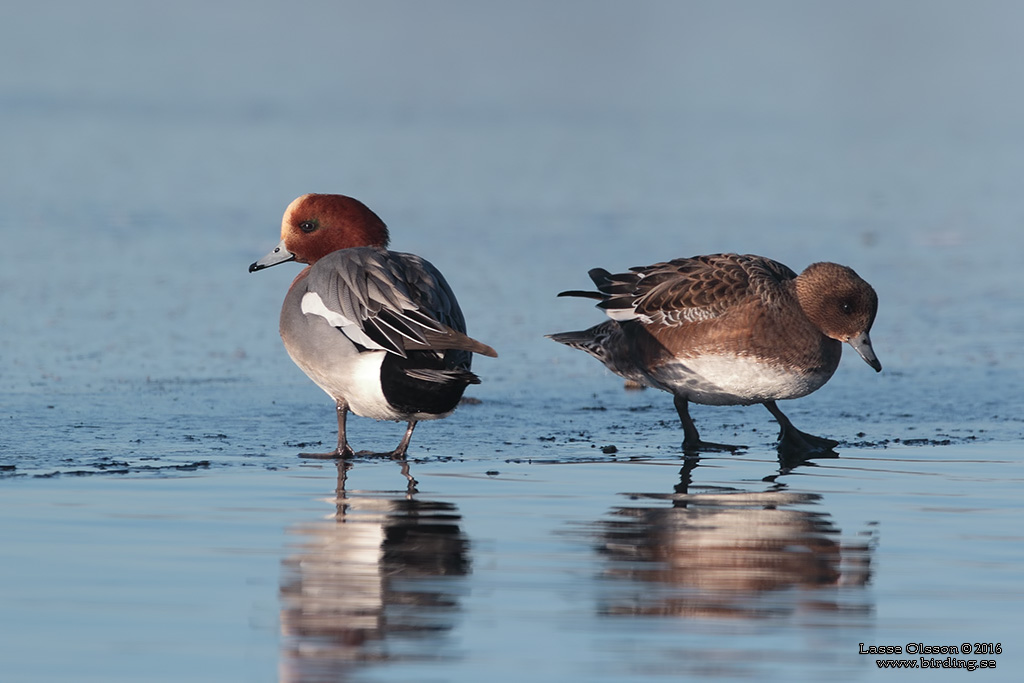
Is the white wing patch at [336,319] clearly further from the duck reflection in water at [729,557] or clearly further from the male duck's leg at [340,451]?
the duck reflection in water at [729,557]

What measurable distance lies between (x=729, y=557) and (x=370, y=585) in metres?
1.19

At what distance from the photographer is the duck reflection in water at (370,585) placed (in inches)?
164

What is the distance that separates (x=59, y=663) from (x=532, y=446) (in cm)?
352

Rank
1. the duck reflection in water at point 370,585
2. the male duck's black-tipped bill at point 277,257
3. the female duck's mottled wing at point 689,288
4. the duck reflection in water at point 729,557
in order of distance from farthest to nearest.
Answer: the male duck's black-tipped bill at point 277,257 < the female duck's mottled wing at point 689,288 < the duck reflection in water at point 729,557 < the duck reflection in water at point 370,585

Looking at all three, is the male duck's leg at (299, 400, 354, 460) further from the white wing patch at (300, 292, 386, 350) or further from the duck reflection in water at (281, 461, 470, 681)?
the duck reflection in water at (281, 461, 470, 681)

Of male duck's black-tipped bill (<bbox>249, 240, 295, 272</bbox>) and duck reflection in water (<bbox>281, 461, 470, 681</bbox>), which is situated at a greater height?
male duck's black-tipped bill (<bbox>249, 240, 295, 272</bbox>)

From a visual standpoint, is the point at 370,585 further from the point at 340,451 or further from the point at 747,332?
the point at 747,332

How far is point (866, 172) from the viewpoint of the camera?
60.6ft

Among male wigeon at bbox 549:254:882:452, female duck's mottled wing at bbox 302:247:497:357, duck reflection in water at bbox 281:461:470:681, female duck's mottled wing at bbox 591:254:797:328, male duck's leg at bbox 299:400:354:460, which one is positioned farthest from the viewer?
female duck's mottled wing at bbox 591:254:797:328

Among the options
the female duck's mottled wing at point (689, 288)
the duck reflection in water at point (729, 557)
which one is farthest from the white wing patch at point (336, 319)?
the female duck's mottled wing at point (689, 288)

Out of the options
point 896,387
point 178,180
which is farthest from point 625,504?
point 178,180

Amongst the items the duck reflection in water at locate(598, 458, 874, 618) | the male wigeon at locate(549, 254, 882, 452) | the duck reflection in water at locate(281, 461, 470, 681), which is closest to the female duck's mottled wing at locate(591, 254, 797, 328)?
the male wigeon at locate(549, 254, 882, 452)

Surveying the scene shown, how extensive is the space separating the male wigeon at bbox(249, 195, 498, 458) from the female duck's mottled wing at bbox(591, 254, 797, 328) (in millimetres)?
1130

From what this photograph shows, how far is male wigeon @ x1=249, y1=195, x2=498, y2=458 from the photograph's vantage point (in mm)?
6488
